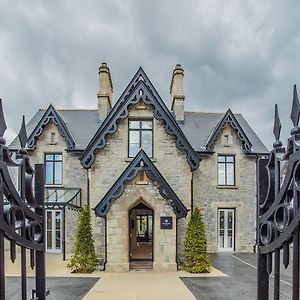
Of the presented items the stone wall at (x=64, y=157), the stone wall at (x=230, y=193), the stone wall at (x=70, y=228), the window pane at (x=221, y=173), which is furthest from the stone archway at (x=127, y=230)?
the window pane at (x=221, y=173)

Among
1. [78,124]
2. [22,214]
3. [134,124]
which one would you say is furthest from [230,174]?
[22,214]

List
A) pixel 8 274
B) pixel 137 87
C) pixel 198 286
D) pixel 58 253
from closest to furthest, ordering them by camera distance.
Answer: pixel 198 286 < pixel 8 274 < pixel 137 87 < pixel 58 253

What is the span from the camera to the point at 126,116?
1524 centimetres

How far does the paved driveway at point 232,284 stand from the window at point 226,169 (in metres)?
5.27

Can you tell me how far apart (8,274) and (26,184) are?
12.2 metres

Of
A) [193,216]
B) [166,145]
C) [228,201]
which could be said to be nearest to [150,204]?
[193,216]

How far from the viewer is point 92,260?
13.6 metres

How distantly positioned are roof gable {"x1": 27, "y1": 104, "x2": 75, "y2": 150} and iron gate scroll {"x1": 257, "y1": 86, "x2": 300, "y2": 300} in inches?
669

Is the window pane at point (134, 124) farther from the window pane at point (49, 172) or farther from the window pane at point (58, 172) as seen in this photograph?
the window pane at point (49, 172)

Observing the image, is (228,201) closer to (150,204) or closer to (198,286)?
(150,204)

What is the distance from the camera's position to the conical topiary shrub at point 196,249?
43.7 ft

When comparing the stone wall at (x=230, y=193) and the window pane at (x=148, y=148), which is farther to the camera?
the stone wall at (x=230, y=193)

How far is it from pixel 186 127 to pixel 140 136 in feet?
20.2

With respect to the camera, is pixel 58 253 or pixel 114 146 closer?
pixel 114 146
